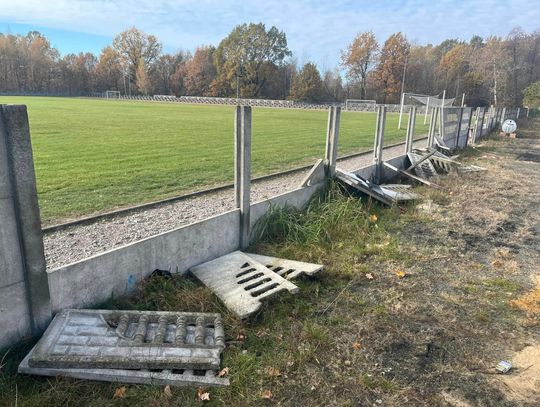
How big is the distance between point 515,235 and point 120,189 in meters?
6.09

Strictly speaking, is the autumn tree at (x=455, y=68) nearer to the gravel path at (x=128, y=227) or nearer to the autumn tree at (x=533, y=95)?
the autumn tree at (x=533, y=95)

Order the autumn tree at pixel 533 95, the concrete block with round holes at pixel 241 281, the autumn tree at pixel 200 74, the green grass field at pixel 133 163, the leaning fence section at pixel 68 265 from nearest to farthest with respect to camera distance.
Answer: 1. the leaning fence section at pixel 68 265
2. the concrete block with round holes at pixel 241 281
3. the green grass field at pixel 133 163
4. the autumn tree at pixel 533 95
5. the autumn tree at pixel 200 74

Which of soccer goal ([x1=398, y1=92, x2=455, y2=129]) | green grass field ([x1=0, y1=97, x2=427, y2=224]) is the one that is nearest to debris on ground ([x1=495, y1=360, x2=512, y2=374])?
green grass field ([x1=0, y1=97, x2=427, y2=224])

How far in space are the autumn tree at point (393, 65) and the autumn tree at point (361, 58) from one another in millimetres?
1920

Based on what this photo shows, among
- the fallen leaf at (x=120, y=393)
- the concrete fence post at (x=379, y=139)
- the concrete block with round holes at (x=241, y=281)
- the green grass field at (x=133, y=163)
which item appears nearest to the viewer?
the fallen leaf at (x=120, y=393)

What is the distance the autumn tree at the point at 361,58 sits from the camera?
6181cm

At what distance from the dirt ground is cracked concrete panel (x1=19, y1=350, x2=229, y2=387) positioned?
49 mm

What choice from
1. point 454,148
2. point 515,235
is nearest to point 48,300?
point 515,235

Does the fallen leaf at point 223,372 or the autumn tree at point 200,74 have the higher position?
the autumn tree at point 200,74

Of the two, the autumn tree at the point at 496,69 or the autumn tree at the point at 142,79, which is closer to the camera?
the autumn tree at the point at 496,69

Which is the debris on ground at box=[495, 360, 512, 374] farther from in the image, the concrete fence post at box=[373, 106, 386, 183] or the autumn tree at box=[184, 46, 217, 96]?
the autumn tree at box=[184, 46, 217, 96]

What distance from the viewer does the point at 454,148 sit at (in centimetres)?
1506

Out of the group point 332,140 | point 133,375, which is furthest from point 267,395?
point 332,140

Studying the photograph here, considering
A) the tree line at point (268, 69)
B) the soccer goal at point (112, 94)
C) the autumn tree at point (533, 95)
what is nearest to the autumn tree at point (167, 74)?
the tree line at point (268, 69)
